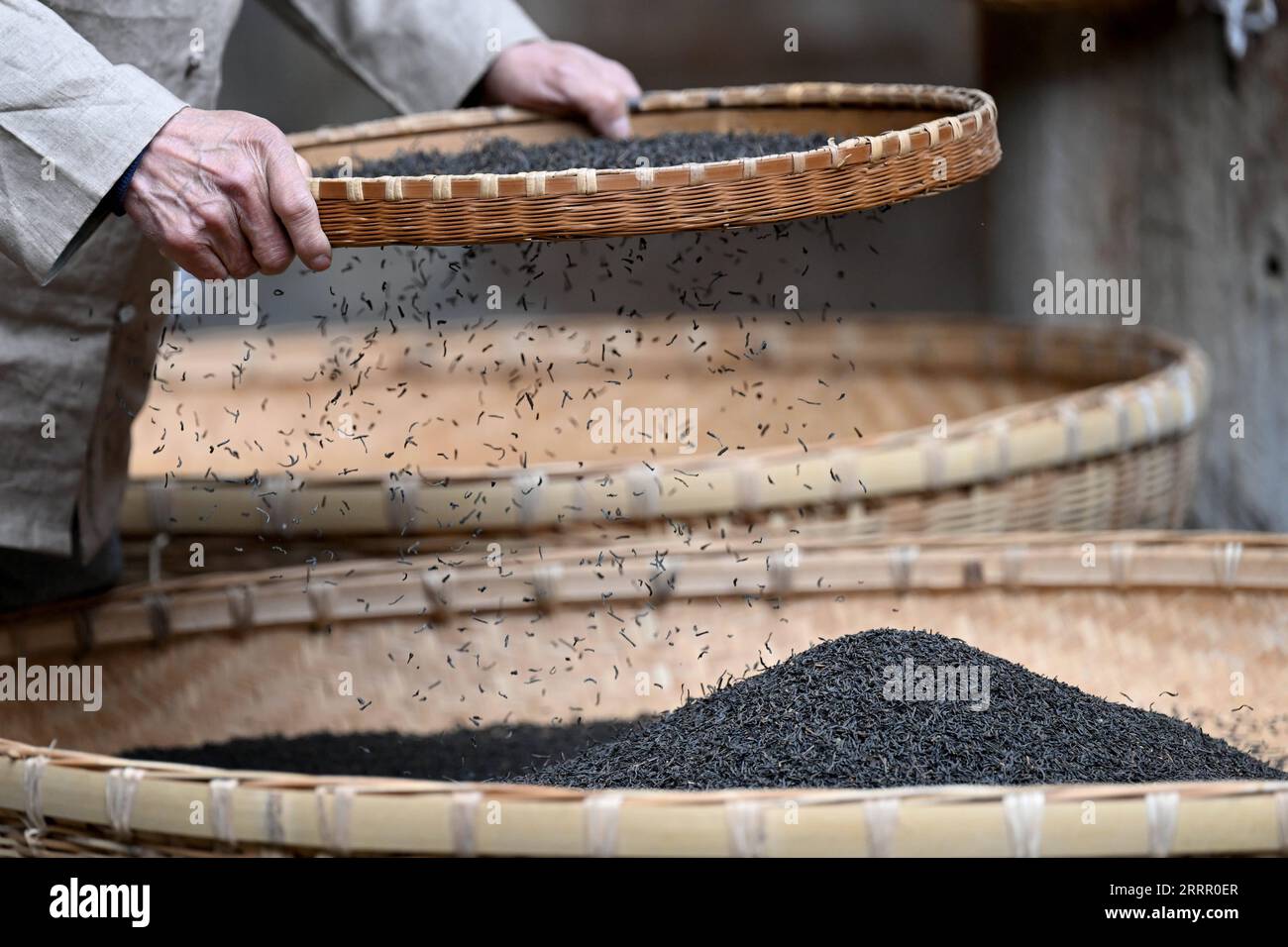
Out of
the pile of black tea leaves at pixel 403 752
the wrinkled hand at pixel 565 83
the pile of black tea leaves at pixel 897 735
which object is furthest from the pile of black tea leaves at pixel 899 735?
the wrinkled hand at pixel 565 83

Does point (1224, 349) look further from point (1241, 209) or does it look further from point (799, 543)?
point (799, 543)

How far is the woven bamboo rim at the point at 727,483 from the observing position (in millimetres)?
1495

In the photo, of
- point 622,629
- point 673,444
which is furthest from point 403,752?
point 673,444

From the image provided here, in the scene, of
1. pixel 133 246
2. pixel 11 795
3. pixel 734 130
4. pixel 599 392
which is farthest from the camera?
pixel 599 392

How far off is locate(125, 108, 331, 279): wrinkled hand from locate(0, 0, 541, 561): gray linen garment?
0.02 meters

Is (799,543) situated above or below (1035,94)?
below

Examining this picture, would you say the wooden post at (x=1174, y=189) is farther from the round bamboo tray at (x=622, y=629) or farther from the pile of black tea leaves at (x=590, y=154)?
the pile of black tea leaves at (x=590, y=154)

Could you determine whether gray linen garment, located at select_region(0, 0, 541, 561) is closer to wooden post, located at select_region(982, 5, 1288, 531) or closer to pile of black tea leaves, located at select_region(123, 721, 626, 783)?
pile of black tea leaves, located at select_region(123, 721, 626, 783)

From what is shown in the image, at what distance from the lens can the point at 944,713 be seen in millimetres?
1004

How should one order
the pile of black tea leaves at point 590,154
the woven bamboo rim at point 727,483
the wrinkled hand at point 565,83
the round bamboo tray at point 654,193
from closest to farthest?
the round bamboo tray at point 654,193 < the pile of black tea leaves at point 590,154 < the wrinkled hand at point 565,83 < the woven bamboo rim at point 727,483

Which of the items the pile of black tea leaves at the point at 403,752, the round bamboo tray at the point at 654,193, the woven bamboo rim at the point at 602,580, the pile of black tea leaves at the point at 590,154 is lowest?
the pile of black tea leaves at the point at 403,752

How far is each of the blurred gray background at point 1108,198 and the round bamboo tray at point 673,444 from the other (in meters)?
0.18
